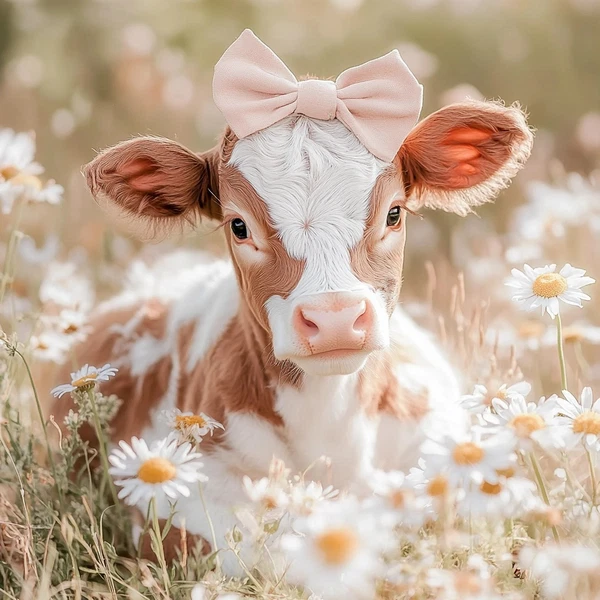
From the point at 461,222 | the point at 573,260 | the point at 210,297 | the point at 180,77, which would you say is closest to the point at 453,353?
the point at 210,297

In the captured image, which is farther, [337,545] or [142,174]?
[142,174]

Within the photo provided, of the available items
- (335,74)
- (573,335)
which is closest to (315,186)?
(573,335)

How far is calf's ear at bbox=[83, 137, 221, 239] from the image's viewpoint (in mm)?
3082

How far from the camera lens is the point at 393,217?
3031 mm

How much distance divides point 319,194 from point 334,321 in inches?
18.3

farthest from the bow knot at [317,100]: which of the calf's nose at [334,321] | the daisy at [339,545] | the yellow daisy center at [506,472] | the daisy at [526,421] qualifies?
the daisy at [339,545]

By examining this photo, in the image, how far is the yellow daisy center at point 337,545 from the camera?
70.8 inches

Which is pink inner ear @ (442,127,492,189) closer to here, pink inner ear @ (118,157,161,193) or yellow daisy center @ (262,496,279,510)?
pink inner ear @ (118,157,161,193)

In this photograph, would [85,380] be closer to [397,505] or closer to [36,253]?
[397,505]

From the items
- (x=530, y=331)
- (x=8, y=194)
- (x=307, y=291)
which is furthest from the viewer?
(x=530, y=331)

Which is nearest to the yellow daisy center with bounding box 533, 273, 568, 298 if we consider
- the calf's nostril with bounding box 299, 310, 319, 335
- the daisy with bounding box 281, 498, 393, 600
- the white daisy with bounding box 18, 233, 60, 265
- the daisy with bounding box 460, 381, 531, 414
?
the daisy with bounding box 460, 381, 531, 414

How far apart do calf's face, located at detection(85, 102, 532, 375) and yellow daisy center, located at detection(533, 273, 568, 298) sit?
18.0 inches

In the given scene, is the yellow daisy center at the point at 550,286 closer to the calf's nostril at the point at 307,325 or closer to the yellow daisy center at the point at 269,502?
the calf's nostril at the point at 307,325

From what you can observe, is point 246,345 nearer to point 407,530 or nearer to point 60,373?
point 407,530
